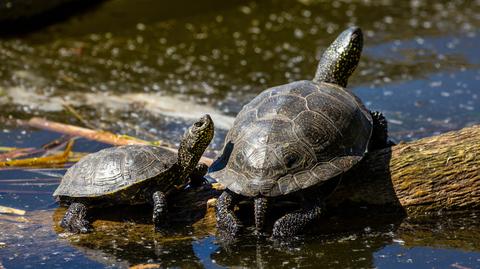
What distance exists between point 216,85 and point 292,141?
4.65 m

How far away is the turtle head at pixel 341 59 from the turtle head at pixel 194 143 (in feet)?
4.71

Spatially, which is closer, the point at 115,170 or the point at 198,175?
the point at 115,170

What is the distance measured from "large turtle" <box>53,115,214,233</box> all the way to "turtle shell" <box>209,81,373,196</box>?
0.78ft

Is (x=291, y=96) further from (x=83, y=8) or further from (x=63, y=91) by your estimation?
(x=83, y=8)

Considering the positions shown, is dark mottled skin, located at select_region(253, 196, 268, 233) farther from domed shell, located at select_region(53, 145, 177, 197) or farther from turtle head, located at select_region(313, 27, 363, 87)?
turtle head, located at select_region(313, 27, 363, 87)

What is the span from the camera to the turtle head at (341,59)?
6.80 meters

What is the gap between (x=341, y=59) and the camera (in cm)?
682

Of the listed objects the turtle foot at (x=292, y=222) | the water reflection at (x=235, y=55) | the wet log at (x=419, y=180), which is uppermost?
the water reflection at (x=235, y=55)

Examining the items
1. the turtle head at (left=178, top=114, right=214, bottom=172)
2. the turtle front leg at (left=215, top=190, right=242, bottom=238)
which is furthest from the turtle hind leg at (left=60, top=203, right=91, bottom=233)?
the turtle front leg at (left=215, top=190, right=242, bottom=238)

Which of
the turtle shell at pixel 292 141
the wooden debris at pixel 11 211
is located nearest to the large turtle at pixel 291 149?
the turtle shell at pixel 292 141

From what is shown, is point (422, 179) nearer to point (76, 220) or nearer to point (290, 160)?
point (290, 160)

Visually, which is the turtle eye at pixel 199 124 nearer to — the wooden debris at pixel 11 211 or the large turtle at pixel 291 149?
the large turtle at pixel 291 149

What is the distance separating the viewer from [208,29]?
12250 mm

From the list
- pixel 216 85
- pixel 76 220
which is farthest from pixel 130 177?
pixel 216 85
